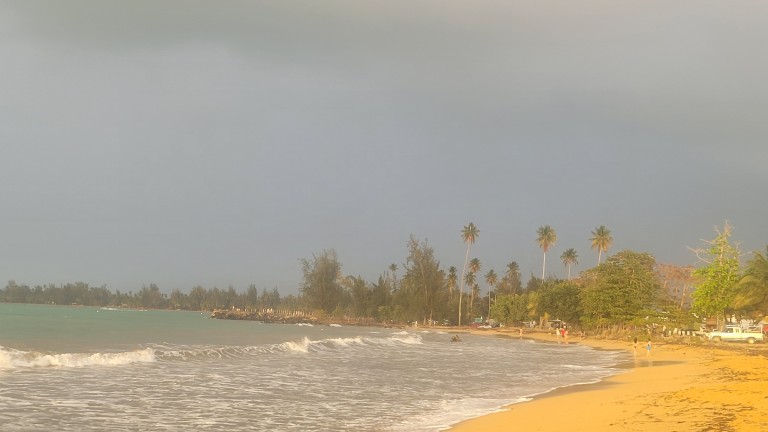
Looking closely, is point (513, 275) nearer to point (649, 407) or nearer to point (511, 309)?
point (511, 309)

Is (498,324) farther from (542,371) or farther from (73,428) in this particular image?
(73,428)

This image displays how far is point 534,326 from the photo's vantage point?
103m

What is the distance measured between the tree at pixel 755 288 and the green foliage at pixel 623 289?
11.7 m

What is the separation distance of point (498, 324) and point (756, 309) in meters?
57.1

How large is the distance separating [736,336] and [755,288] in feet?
14.5

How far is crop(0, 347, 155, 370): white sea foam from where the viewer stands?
1130 inches

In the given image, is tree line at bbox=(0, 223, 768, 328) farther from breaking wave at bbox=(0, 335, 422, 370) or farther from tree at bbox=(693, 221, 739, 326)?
breaking wave at bbox=(0, 335, 422, 370)

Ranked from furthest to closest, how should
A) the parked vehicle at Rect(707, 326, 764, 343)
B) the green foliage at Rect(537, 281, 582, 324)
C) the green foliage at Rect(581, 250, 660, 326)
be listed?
the green foliage at Rect(537, 281, 582, 324) < the green foliage at Rect(581, 250, 660, 326) < the parked vehicle at Rect(707, 326, 764, 343)

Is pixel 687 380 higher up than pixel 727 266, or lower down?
lower down

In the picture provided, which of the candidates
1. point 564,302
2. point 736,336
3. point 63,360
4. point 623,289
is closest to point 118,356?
point 63,360

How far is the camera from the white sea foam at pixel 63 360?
28.7m

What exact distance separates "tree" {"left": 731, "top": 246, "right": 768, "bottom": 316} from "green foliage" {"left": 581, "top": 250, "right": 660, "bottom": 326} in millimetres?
11674

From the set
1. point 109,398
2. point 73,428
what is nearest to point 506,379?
point 109,398

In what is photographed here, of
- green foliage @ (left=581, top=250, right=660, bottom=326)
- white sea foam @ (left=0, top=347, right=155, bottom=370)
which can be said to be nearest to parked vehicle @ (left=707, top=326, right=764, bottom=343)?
green foliage @ (left=581, top=250, right=660, bottom=326)
